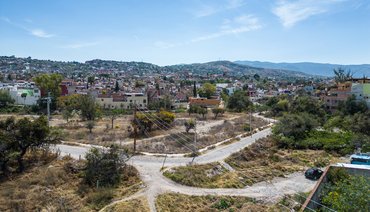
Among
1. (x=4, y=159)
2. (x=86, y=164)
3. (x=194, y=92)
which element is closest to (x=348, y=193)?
(x=86, y=164)

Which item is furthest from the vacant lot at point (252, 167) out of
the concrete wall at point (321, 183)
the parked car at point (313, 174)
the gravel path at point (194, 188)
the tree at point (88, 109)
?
the tree at point (88, 109)

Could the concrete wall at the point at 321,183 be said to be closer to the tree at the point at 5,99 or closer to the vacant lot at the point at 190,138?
the vacant lot at the point at 190,138

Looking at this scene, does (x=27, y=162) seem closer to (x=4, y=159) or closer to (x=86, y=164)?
(x=4, y=159)

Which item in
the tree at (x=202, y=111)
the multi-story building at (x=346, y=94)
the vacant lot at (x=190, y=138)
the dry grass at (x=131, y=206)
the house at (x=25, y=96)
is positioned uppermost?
the multi-story building at (x=346, y=94)

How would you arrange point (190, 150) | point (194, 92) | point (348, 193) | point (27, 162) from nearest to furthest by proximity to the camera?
point (348, 193)
point (27, 162)
point (190, 150)
point (194, 92)

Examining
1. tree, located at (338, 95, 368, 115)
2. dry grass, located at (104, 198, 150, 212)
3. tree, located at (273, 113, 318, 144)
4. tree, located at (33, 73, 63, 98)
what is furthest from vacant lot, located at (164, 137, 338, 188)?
tree, located at (33, 73, 63, 98)
